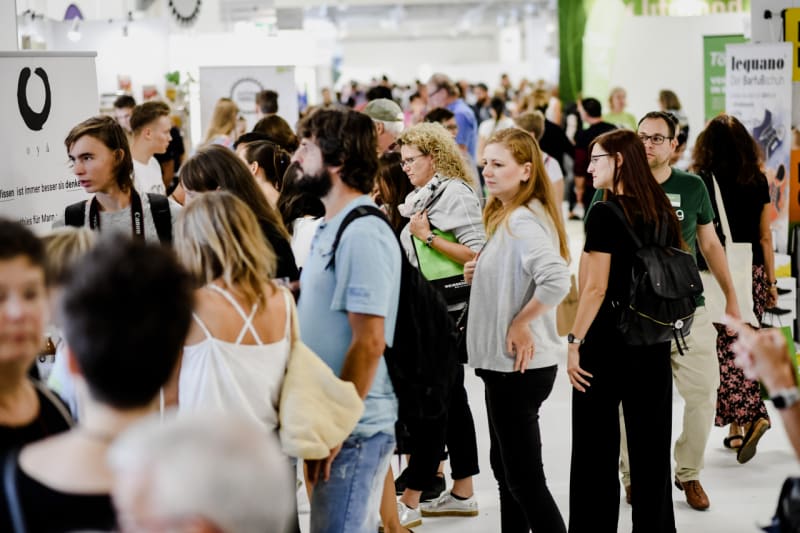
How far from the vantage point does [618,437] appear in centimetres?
353

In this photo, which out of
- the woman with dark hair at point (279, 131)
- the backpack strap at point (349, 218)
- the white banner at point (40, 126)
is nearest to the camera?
the backpack strap at point (349, 218)

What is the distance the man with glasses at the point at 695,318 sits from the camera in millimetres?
3857

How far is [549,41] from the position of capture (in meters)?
29.8

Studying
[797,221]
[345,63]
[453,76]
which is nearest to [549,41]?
[453,76]

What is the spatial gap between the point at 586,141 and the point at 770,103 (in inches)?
146

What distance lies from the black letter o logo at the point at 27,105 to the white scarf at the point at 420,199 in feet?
4.60

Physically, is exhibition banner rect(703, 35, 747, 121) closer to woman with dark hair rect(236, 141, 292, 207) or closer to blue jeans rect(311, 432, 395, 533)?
woman with dark hair rect(236, 141, 292, 207)

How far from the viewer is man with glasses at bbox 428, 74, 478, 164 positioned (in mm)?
8594

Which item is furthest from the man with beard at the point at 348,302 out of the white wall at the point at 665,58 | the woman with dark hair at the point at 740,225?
the white wall at the point at 665,58

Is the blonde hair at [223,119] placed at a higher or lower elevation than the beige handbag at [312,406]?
higher

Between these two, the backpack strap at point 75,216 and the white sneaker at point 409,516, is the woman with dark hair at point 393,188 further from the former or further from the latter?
the backpack strap at point 75,216

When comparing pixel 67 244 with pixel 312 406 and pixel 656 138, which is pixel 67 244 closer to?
pixel 312 406

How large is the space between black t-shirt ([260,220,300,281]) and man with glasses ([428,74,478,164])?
5375mm

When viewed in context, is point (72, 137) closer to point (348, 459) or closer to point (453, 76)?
point (348, 459)
